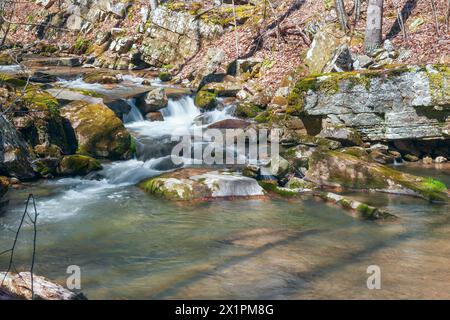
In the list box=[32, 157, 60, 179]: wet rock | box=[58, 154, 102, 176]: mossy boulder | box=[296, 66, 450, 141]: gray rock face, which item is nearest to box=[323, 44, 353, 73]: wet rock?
box=[296, 66, 450, 141]: gray rock face

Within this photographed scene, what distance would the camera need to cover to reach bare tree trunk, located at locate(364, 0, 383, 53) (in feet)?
57.1

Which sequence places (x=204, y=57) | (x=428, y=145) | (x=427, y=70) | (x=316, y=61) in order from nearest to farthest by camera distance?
(x=427, y=70), (x=428, y=145), (x=316, y=61), (x=204, y=57)

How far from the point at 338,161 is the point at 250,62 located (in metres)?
11.0

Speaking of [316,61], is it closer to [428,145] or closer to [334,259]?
[428,145]

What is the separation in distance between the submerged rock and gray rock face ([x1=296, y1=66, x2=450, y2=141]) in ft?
14.5

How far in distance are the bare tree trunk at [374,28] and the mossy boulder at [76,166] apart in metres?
11.6

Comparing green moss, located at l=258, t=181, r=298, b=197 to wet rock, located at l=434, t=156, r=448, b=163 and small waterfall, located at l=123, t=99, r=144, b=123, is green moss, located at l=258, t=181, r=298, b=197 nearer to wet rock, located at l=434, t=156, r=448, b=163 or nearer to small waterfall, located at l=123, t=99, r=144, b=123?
wet rock, located at l=434, t=156, r=448, b=163

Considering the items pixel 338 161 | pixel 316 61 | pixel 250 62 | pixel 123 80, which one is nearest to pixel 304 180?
pixel 338 161

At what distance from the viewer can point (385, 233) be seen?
7.79 meters

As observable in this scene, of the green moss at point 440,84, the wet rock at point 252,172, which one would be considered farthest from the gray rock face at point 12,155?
the green moss at point 440,84

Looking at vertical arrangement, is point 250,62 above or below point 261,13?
below

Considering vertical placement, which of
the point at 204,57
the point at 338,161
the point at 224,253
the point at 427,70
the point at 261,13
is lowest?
the point at 224,253

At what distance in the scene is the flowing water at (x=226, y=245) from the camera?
5.78 m

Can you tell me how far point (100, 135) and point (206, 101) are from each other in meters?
6.04
